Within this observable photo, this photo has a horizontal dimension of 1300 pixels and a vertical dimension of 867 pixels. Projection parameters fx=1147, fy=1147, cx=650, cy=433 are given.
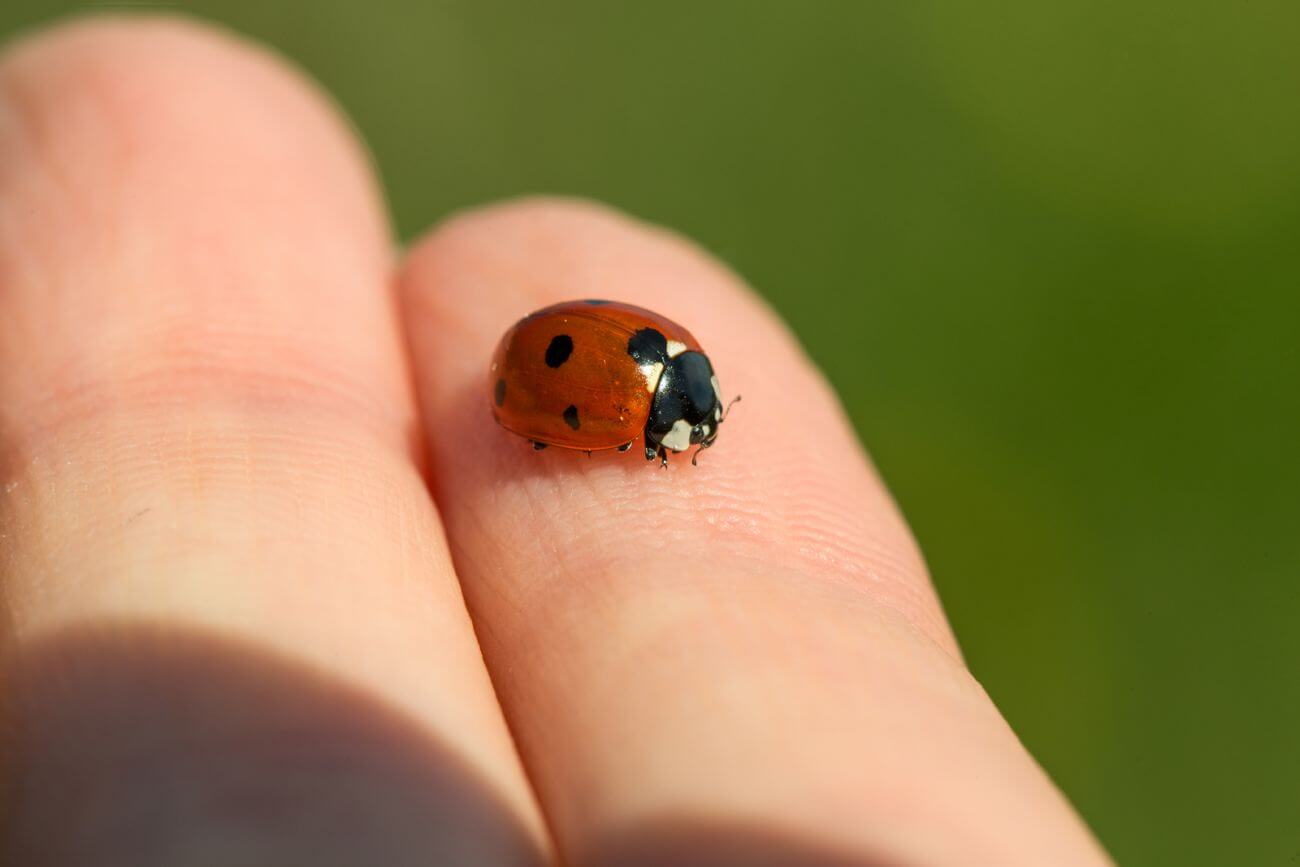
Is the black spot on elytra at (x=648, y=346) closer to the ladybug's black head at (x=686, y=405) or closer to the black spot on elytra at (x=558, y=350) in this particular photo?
the ladybug's black head at (x=686, y=405)

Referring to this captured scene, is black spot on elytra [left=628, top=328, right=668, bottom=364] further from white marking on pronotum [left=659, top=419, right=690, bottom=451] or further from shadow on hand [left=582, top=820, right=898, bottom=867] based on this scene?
shadow on hand [left=582, top=820, right=898, bottom=867]

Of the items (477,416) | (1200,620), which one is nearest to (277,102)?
(477,416)

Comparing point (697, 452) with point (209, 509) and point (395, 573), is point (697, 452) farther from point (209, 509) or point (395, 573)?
Result: point (209, 509)

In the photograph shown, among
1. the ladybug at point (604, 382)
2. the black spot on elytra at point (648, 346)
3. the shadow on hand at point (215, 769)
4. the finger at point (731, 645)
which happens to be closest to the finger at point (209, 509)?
the shadow on hand at point (215, 769)

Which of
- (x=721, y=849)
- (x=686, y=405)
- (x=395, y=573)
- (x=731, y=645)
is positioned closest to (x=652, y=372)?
(x=686, y=405)

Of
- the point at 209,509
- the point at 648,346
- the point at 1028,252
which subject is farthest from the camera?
the point at 1028,252

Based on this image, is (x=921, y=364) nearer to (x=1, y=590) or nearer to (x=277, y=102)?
(x=277, y=102)
